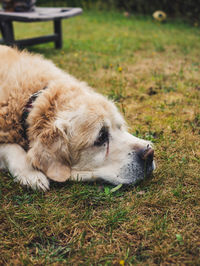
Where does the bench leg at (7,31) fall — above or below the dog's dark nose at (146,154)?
above

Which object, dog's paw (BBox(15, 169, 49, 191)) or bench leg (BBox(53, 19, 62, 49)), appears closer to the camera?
dog's paw (BBox(15, 169, 49, 191))

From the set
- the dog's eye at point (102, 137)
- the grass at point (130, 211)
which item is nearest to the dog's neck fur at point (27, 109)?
the grass at point (130, 211)

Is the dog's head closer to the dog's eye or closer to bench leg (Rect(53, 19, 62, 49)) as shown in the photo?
the dog's eye

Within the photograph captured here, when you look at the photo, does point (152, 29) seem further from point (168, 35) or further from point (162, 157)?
point (162, 157)

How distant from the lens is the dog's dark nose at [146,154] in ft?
7.63

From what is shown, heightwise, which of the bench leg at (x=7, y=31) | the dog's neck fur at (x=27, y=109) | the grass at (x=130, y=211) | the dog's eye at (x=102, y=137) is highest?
the bench leg at (x=7, y=31)

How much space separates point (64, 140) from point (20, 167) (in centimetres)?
51

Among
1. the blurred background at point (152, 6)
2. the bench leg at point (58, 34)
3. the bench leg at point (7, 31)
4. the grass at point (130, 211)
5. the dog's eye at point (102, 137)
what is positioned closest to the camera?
the grass at point (130, 211)

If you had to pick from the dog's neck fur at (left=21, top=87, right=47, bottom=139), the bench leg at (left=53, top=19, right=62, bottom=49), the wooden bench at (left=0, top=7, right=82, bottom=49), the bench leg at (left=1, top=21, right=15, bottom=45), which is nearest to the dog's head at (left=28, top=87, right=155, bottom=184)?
the dog's neck fur at (left=21, top=87, right=47, bottom=139)

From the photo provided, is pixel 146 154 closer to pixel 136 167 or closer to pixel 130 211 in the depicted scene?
pixel 136 167

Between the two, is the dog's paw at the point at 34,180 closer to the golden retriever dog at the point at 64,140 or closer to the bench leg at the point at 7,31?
the golden retriever dog at the point at 64,140

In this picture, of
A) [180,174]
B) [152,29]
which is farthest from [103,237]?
[152,29]

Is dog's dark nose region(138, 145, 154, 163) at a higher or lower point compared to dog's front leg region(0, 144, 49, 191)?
higher

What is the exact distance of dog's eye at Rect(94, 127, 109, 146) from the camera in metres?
2.39
